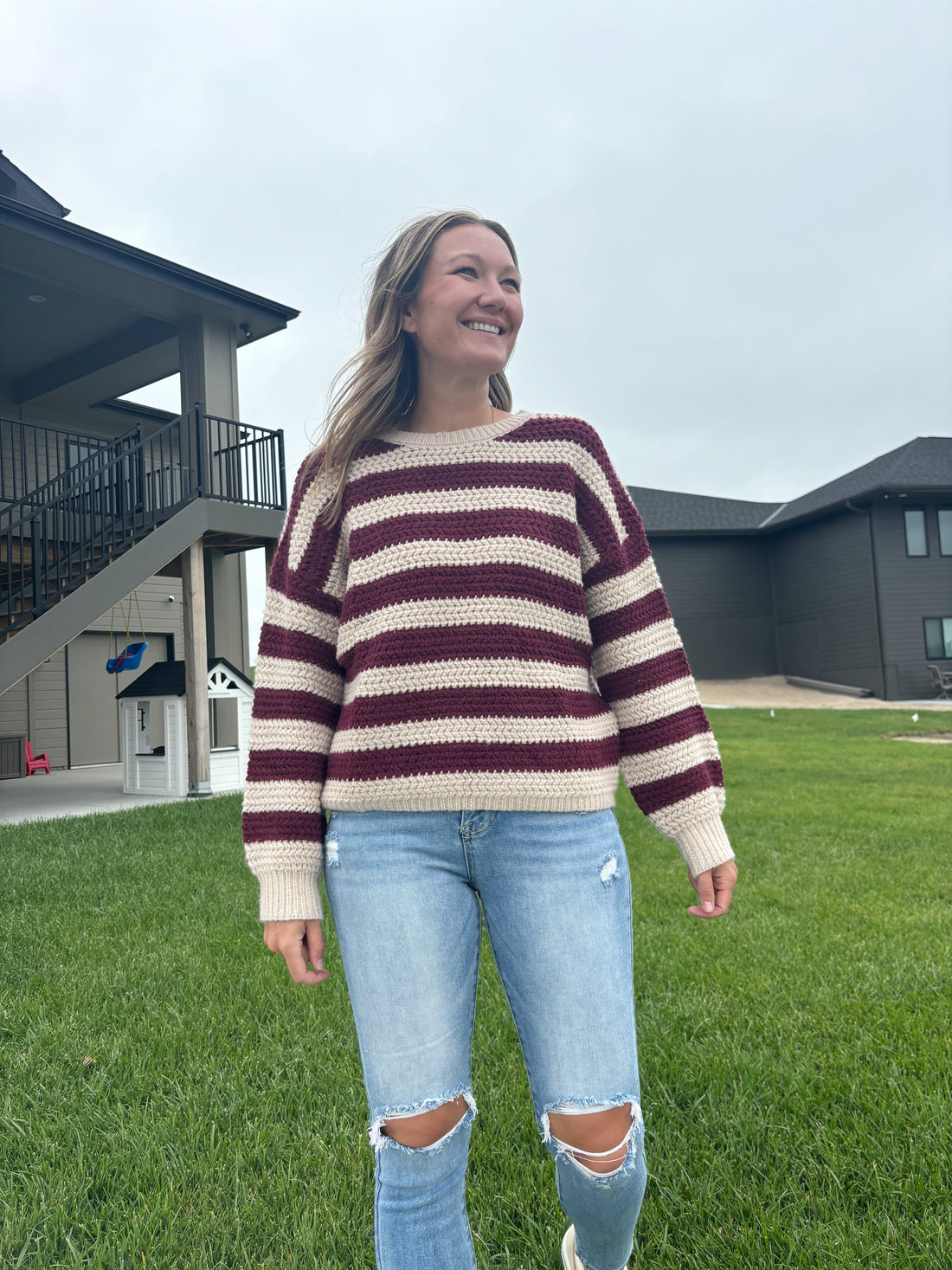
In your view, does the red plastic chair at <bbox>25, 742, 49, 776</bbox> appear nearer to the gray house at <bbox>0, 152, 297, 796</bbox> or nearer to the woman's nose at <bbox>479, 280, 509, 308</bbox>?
the gray house at <bbox>0, 152, 297, 796</bbox>

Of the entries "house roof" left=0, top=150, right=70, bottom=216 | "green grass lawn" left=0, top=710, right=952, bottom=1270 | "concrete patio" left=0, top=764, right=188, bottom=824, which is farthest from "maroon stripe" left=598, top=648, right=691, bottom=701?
"house roof" left=0, top=150, right=70, bottom=216

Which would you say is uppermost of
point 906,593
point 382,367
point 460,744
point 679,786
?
point 906,593

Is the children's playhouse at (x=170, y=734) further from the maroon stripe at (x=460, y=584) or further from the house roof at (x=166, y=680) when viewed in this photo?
the maroon stripe at (x=460, y=584)

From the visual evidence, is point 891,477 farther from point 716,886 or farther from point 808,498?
point 716,886

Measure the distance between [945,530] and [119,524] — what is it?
22.2 metres

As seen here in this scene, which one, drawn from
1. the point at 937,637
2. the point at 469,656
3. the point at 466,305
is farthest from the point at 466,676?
the point at 937,637

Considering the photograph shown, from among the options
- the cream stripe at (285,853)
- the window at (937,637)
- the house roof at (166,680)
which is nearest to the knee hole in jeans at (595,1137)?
the cream stripe at (285,853)

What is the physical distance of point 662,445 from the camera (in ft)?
290

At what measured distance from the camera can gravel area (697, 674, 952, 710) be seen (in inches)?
863

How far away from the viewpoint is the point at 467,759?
57.0 inches

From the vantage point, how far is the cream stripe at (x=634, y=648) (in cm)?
164

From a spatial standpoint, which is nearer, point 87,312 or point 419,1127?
point 419,1127

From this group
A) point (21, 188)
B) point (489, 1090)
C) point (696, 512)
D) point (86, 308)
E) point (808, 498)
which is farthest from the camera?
point (696, 512)

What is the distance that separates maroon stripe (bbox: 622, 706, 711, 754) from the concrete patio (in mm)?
8019
